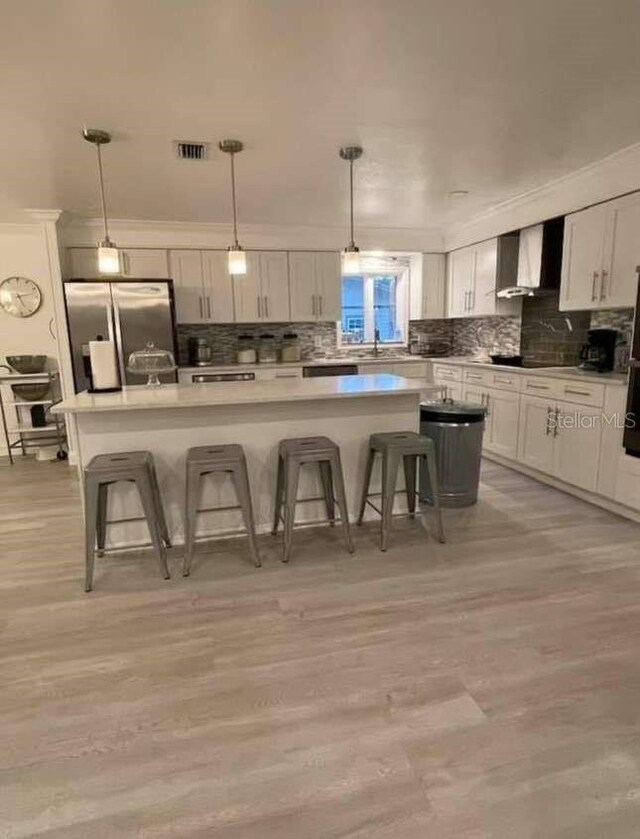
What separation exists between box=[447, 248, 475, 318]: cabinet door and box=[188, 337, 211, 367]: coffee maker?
2.96 meters

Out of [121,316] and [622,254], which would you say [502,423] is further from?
[121,316]

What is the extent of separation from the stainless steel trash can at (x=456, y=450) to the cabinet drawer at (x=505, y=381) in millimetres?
906

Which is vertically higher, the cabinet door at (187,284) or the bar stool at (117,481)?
the cabinet door at (187,284)

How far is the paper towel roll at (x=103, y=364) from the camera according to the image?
2863 mm

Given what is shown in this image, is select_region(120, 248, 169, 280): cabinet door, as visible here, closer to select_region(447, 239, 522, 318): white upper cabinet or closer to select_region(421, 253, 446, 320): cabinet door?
select_region(421, 253, 446, 320): cabinet door

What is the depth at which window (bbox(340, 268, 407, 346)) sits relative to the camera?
19.9 feet

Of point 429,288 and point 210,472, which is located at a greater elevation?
point 429,288

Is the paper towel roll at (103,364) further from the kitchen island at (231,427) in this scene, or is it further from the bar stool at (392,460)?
the bar stool at (392,460)

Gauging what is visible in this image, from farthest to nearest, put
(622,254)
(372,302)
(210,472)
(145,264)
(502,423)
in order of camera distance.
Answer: (372,302)
(145,264)
(502,423)
(622,254)
(210,472)

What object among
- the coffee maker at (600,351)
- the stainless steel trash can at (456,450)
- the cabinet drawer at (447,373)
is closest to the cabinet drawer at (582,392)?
the coffee maker at (600,351)

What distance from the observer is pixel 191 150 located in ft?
9.75

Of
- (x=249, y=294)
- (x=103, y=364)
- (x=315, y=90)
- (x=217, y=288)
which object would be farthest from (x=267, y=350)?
(x=315, y=90)

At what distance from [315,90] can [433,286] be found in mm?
3898

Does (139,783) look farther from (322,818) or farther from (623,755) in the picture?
(623,755)
